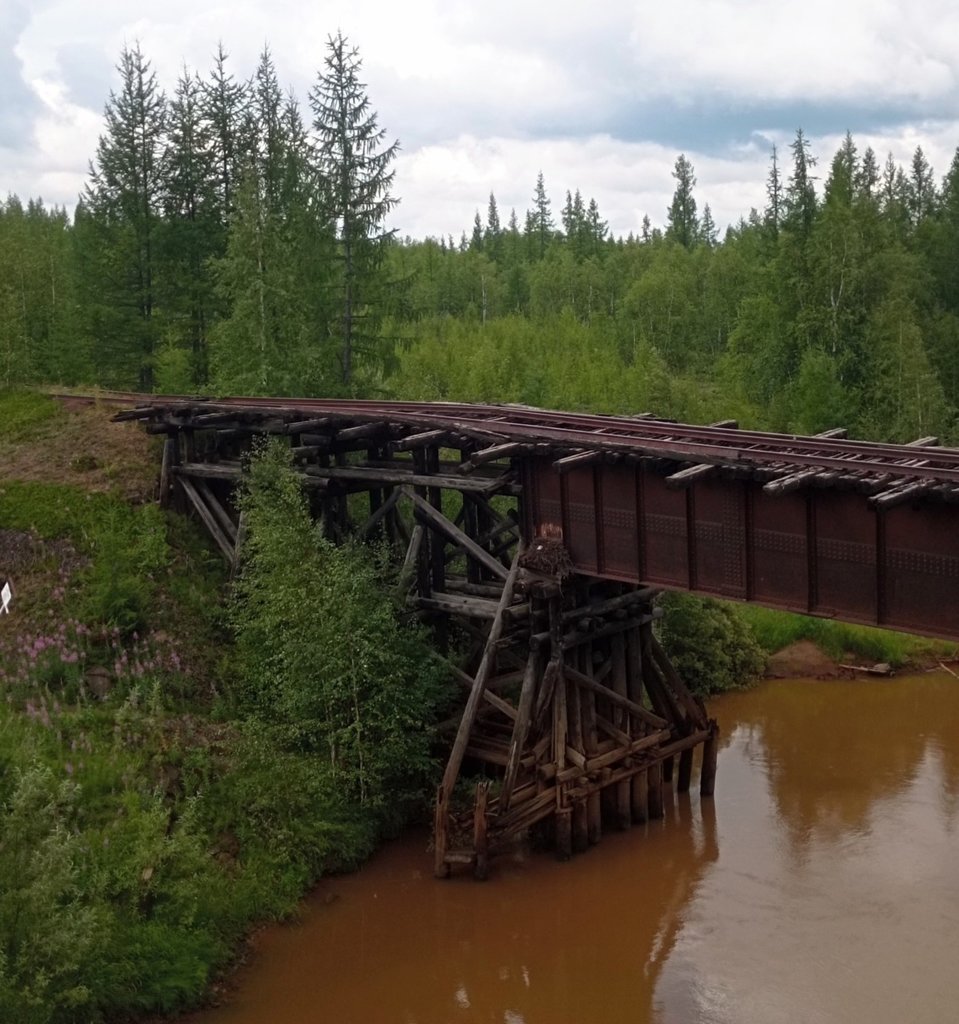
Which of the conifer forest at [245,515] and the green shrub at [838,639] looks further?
the green shrub at [838,639]

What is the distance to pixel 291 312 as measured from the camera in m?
23.4

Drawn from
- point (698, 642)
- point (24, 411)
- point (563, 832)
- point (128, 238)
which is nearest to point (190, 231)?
point (128, 238)

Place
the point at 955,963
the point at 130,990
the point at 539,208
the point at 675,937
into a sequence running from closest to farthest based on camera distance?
the point at 130,990 < the point at 955,963 < the point at 675,937 < the point at 539,208

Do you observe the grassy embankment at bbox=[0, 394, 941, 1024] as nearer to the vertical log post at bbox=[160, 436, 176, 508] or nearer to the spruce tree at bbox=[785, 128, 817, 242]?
the vertical log post at bbox=[160, 436, 176, 508]

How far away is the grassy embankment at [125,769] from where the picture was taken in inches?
366

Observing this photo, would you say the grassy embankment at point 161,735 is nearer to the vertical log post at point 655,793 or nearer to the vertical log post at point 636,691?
the vertical log post at point 636,691

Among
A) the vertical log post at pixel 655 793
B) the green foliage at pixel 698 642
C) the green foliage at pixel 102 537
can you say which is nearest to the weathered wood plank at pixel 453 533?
the vertical log post at pixel 655 793

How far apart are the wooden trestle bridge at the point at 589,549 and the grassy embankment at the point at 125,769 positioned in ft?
4.42

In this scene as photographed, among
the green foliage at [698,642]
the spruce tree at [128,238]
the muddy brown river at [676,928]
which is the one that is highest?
the spruce tree at [128,238]

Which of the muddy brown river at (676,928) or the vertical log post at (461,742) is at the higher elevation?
the vertical log post at (461,742)

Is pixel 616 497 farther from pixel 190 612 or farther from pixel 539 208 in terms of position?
pixel 539 208

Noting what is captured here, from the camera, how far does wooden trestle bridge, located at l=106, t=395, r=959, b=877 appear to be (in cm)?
1019

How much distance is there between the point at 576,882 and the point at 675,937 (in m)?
1.57

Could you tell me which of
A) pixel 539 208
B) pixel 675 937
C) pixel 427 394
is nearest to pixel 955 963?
pixel 675 937
